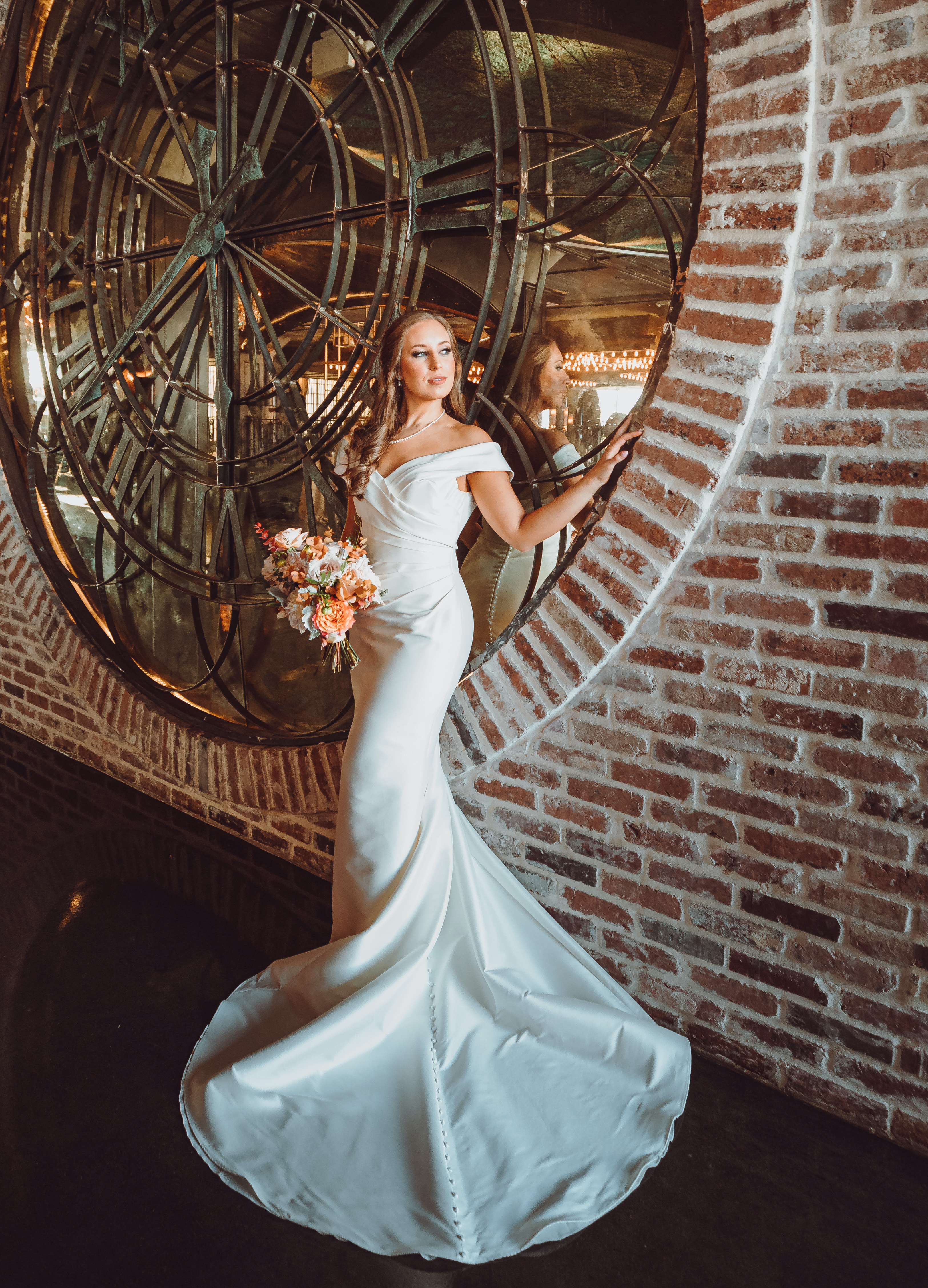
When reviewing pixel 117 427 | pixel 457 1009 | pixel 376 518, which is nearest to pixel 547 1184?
pixel 457 1009

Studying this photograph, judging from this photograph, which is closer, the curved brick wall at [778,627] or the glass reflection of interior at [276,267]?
the curved brick wall at [778,627]

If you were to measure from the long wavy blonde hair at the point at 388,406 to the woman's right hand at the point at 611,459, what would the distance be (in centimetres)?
55

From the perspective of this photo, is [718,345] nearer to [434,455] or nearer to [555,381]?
[555,381]

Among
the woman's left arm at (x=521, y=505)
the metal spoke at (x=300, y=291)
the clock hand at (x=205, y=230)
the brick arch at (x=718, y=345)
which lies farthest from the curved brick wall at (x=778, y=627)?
the clock hand at (x=205, y=230)

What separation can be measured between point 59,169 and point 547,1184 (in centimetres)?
439

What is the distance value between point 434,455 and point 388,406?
10.3 inches

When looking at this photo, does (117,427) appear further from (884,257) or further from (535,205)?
(884,257)

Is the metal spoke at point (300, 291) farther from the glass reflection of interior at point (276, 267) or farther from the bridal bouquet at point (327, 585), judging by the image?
the bridal bouquet at point (327, 585)

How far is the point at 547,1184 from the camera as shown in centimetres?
182

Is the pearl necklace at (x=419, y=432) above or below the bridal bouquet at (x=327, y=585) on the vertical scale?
above

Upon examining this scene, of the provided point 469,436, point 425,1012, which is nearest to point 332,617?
point 469,436

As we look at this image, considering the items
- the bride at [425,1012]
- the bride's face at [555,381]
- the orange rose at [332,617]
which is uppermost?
the bride's face at [555,381]

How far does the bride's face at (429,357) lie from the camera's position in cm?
234

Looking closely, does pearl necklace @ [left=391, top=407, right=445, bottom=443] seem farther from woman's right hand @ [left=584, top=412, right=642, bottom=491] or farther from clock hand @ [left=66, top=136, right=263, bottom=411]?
clock hand @ [left=66, top=136, right=263, bottom=411]
